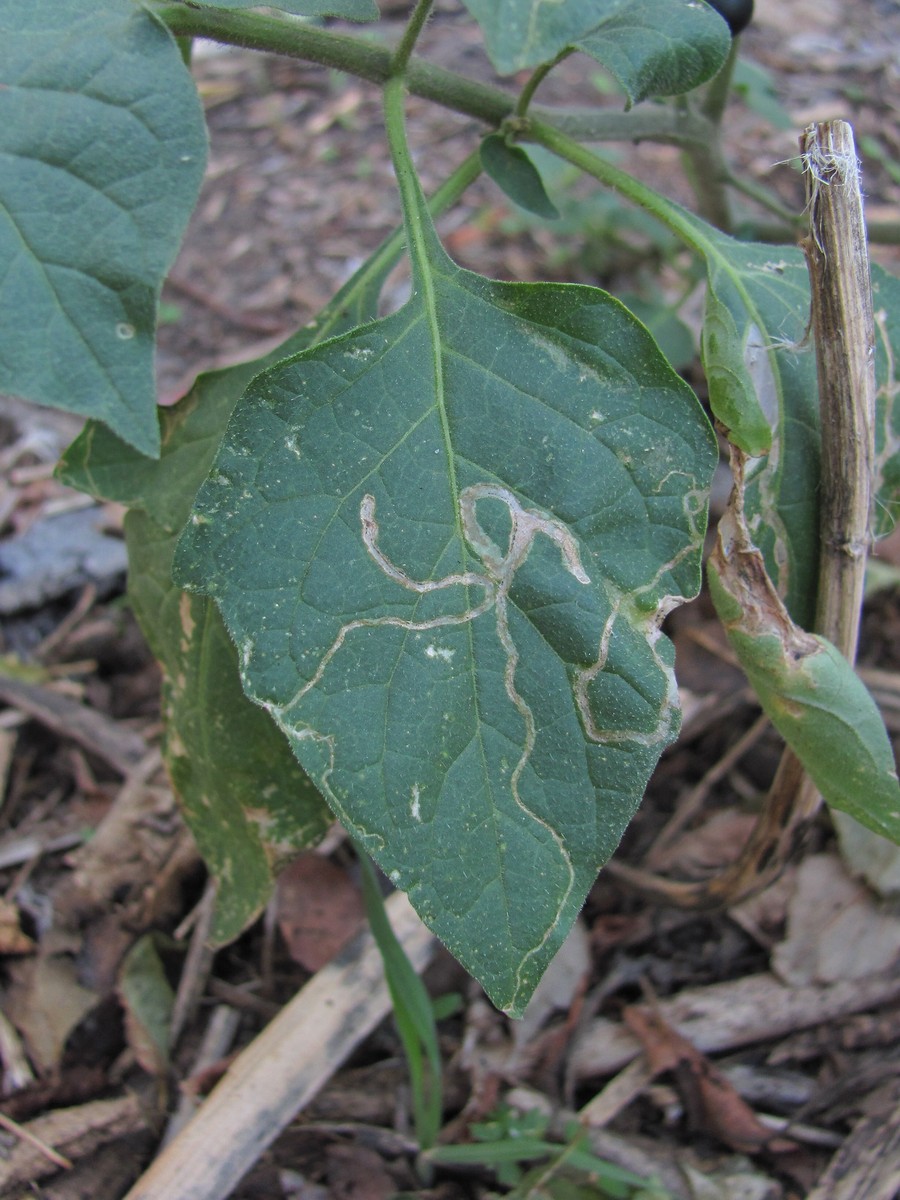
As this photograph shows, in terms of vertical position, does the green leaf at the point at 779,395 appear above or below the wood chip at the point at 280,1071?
above

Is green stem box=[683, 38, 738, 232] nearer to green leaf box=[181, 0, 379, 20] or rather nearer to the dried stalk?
the dried stalk

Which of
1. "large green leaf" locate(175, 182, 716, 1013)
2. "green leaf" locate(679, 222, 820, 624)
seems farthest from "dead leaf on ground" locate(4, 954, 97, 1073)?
"green leaf" locate(679, 222, 820, 624)

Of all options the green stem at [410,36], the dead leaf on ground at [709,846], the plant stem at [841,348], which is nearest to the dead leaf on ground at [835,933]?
the dead leaf on ground at [709,846]

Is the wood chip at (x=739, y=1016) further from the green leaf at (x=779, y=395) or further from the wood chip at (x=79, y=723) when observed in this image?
the wood chip at (x=79, y=723)

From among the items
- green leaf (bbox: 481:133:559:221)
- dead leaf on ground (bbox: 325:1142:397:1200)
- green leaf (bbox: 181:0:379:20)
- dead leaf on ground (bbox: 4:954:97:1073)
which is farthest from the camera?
dead leaf on ground (bbox: 4:954:97:1073)

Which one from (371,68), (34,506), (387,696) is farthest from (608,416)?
(34,506)

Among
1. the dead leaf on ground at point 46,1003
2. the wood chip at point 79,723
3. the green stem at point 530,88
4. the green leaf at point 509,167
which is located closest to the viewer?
the green stem at point 530,88

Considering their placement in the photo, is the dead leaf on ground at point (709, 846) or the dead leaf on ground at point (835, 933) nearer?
the dead leaf on ground at point (835, 933)
